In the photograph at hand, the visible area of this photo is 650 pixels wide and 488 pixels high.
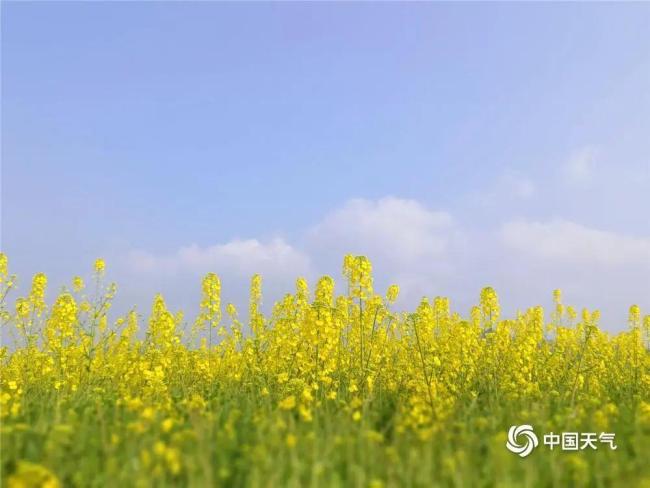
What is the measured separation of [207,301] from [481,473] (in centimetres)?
670

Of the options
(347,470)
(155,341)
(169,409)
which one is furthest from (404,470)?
(155,341)

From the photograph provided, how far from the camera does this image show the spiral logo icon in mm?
4793

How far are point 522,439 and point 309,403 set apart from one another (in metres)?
2.32

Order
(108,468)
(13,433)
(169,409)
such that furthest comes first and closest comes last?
1. (169,409)
2. (13,433)
3. (108,468)

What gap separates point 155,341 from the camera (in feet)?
31.2

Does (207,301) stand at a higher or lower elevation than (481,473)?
higher

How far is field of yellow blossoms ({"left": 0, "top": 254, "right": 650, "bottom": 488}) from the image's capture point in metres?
4.05

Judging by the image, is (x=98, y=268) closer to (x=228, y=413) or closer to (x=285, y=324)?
(x=285, y=324)

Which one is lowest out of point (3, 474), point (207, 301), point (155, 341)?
point (3, 474)

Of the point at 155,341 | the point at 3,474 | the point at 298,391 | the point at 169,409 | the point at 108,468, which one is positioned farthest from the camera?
the point at 155,341

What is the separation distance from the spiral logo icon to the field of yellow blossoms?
13 cm

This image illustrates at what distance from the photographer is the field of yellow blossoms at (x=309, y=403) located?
4.05 metres

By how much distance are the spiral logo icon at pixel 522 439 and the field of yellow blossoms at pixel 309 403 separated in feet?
0.43

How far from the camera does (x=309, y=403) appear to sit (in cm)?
627
